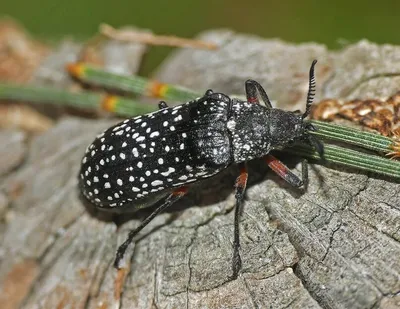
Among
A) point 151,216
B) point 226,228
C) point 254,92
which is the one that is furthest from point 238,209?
point 254,92

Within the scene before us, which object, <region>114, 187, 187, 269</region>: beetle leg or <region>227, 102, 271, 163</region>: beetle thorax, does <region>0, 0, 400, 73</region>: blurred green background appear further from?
<region>114, 187, 187, 269</region>: beetle leg

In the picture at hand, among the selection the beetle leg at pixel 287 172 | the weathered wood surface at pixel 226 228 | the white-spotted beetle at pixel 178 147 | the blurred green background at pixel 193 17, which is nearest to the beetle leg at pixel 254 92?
the white-spotted beetle at pixel 178 147

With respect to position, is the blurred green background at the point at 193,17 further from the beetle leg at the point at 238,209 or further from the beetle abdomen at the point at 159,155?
the beetle leg at the point at 238,209

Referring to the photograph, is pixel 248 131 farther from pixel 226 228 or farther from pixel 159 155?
pixel 226 228

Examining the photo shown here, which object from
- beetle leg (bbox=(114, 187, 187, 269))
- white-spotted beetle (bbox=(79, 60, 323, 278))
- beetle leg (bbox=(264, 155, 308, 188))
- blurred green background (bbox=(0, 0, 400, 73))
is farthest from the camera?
blurred green background (bbox=(0, 0, 400, 73))

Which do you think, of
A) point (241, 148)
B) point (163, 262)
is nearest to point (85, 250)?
point (163, 262)

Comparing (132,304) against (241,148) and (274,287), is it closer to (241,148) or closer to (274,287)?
(274,287)

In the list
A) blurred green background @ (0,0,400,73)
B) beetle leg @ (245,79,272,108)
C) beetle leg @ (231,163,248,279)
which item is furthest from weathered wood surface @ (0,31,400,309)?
blurred green background @ (0,0,400,73)
